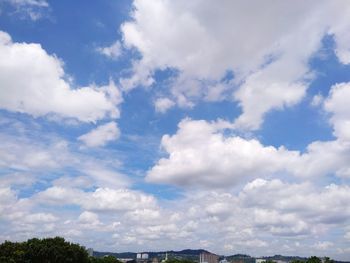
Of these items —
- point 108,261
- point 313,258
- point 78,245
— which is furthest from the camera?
point 108,261

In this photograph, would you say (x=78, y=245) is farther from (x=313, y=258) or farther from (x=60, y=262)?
(x=313, y=258)

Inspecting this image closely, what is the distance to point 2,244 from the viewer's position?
4555 inches

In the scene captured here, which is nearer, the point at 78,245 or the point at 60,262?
the point at 60,262

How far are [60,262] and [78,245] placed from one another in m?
15.0

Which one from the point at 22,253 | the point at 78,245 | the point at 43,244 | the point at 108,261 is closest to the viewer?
the point at 22,253

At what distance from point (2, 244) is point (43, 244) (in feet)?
34.4

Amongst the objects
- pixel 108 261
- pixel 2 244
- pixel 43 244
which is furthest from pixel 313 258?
pixel 2 244

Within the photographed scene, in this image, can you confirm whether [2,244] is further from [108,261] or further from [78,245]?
[108,261]

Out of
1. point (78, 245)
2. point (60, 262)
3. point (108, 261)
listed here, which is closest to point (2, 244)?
point (60, 262)

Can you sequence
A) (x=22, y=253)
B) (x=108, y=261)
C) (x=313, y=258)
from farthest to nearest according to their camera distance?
(x=108, y=261)
(x=313, y=258)
(x=22, y=253)

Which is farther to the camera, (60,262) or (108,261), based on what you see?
(108,261)

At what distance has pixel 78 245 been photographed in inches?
5315

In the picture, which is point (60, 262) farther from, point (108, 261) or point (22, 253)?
point (108, 261)

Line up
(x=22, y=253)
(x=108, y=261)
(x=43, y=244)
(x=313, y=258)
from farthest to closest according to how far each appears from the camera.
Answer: (x=108, y=261) < (x=313, y=258) < (x=43, y=244) < (x=22, y=253)
